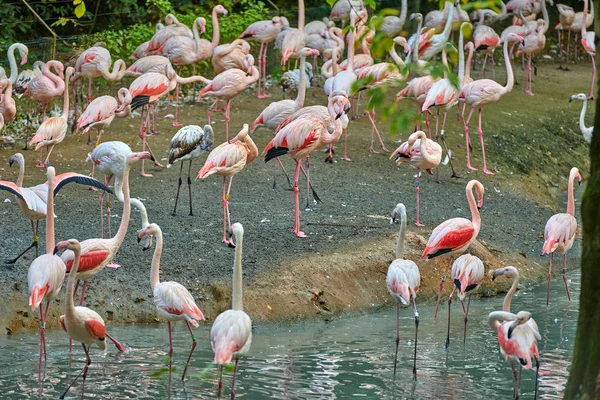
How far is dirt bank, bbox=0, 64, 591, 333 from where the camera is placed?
771cm

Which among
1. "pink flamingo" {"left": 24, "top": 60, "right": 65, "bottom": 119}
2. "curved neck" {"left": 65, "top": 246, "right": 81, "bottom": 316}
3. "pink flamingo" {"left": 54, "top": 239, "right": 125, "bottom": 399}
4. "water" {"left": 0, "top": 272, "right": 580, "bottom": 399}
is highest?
"pink flamingo" {"left": 24, "top": 60, "right": 65, "bottom": 119}

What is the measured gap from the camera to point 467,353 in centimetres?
723

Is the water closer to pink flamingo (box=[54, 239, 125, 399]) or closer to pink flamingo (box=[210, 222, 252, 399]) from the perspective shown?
pink flamingo (box=[54, 239, 125, 399])

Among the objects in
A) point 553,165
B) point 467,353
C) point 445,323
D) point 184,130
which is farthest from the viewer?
point 553,165

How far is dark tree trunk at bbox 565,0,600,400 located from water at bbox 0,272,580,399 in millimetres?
1975

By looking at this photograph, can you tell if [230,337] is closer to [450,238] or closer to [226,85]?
[450,238]

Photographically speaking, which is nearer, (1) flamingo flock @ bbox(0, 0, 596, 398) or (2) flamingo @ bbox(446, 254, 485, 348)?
(1) flamingo flock @ bbox(0, 0, 596, 398)

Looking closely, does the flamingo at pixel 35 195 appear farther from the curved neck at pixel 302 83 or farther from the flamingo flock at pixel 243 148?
the curved neck at pixel 302 83

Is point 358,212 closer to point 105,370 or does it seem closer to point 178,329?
point 178,329

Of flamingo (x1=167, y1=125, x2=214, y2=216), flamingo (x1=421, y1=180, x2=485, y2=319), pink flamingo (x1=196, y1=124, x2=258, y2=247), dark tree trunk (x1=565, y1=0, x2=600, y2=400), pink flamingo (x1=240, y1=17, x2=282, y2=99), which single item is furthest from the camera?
pink flamingo (x1=240, y1=17, x2=282, y2=99)

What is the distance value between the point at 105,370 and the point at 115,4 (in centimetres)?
1122

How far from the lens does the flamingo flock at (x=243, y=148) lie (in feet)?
19.1

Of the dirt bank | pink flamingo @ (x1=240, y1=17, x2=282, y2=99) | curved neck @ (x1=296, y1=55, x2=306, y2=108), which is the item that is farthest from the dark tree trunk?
pink flamingo @ (x1=240, y1=17, x2=282, y2=99)

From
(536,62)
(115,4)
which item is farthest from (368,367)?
(536,62)
